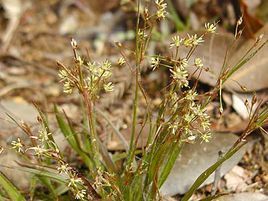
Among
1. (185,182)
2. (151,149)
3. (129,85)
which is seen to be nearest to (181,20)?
(129,85)

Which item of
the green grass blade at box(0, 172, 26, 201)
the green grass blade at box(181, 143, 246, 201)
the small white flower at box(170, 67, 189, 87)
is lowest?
the green grass blade at box(0, 172, 26, 201)

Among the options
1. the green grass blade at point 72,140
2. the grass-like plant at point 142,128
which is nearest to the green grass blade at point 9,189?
the grass-like plant at point 142,128

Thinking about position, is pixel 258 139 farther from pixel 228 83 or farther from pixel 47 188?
pixel 47 188

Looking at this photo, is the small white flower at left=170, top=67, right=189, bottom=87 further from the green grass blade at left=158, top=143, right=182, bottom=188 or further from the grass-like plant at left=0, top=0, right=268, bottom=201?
the green grass blade at left=158, top=143, right=182, bottom=188

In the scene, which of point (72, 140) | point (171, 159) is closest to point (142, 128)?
point (171, 159)

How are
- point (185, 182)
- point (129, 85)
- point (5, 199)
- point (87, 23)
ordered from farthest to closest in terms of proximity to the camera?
1. point (87, 23)
2. point (129, 85)
3. point (185, 182)
4. point (5, 199)

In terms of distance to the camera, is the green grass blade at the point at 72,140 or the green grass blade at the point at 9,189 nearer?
the green grass blade at the point at 9,189

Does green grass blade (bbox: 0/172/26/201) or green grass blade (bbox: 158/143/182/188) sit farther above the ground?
green grass blade (bbox: 158/143/182/188)

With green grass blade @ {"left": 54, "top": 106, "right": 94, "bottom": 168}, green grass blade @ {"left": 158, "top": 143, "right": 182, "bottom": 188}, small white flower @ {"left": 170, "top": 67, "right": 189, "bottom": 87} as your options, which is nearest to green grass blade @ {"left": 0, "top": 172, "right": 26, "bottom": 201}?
green grass blade @ {"left": 54, "top": 106, "right": 94, "bottom": 168}

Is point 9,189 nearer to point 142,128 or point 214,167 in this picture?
point 142,128

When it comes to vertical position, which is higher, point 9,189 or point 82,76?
point 82,76

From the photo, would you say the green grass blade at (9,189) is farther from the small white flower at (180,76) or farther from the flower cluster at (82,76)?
the small white flower at (180,76)
